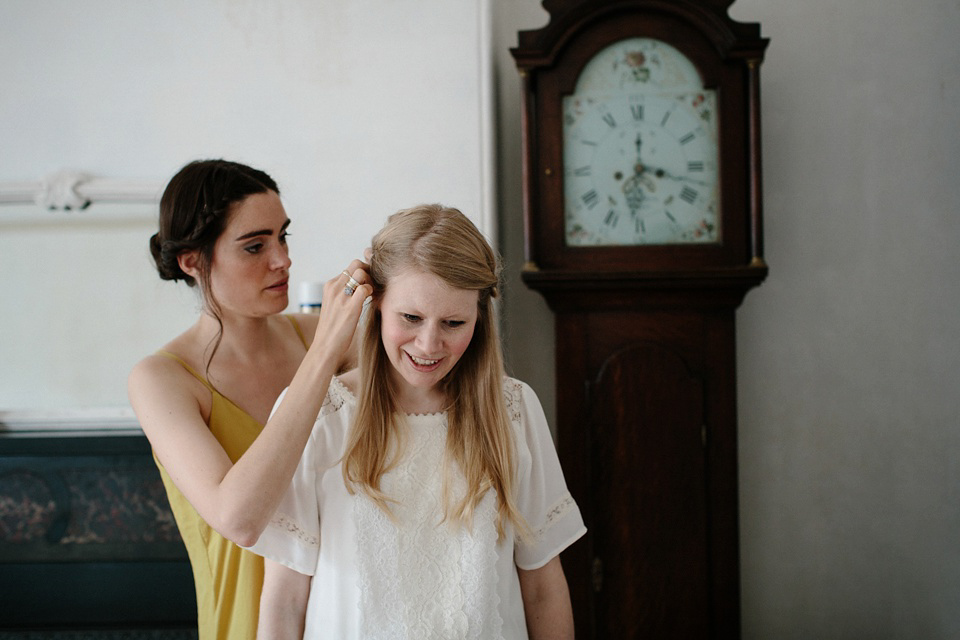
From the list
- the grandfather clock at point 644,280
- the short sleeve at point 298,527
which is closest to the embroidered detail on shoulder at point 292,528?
the short sleeve at point 298,527

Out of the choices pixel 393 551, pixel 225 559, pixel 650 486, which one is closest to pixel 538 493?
pixel 393 551

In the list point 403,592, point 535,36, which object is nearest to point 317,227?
point 535,36

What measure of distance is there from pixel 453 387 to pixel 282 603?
45 centimetres

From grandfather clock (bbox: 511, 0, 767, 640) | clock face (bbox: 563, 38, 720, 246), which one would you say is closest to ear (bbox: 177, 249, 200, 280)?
grandfather clock (bbox: 511, 0, 767, 640)

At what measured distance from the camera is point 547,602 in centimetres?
135

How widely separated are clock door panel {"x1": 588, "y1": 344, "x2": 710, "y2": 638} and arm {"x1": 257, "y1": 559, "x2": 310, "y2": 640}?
0.97m

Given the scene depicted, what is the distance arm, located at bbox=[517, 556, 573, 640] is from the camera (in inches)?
52.9

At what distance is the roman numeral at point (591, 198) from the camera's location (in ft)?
6.45

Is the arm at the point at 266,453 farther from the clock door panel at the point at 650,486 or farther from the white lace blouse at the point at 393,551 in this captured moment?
the clock door panel at the point at 650,486

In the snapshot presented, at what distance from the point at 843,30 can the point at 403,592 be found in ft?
6.88

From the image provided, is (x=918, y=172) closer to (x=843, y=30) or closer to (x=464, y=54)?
(x=843, y=30)

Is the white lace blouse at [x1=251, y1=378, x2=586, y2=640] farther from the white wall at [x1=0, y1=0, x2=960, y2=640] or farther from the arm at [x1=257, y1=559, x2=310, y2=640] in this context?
the white wall at [x1=0, y1=0, x2=960, y2=640]

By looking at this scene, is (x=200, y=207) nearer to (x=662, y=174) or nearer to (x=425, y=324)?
(x=425, y=324)

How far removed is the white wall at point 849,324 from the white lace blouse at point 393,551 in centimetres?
108
